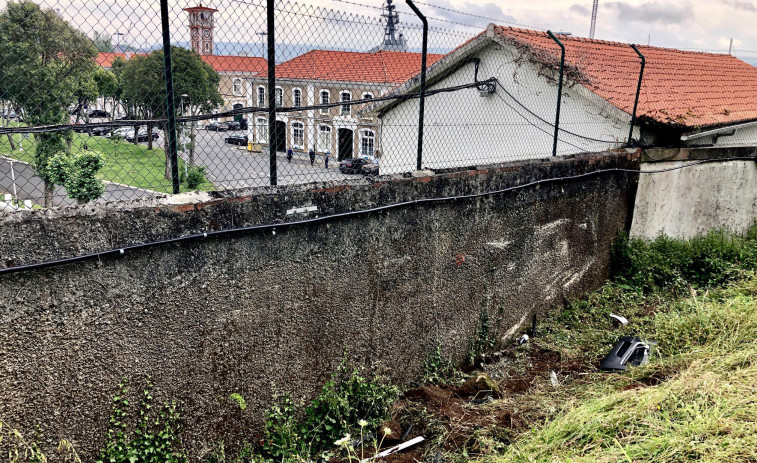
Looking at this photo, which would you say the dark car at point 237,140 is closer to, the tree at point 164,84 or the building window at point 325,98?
the tree at point 164,84

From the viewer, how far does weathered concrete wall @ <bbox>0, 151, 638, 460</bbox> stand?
2.97 metres

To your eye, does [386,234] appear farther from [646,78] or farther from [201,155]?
[646,78]

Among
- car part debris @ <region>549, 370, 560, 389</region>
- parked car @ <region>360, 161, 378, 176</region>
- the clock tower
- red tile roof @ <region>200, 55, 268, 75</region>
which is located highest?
the clock tower

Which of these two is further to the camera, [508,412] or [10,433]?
[508,412]

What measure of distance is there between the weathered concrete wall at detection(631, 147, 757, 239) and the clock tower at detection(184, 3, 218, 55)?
6034mm

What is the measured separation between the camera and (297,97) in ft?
14.1

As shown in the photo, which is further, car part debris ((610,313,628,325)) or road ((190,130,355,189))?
car part debris ((610,313,628,325))

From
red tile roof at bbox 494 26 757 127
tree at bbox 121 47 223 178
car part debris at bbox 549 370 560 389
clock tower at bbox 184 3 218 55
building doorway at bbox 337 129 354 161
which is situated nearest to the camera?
tree at bbox 121 47 223 178

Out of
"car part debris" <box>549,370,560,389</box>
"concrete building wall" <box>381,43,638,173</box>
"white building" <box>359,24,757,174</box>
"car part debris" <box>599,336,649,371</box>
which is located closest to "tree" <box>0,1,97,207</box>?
"car part debris" <box>549,370,560,389</box>

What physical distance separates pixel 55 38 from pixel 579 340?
204 inches

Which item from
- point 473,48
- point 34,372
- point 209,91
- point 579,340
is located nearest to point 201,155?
point 209,91

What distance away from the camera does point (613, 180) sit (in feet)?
23.3

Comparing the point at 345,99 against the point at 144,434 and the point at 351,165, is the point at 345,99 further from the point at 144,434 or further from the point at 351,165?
the point at 144,434

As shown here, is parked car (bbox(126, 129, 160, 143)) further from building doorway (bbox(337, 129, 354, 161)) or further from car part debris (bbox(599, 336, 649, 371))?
car part debris (bbox(599, 336, 649, 371))
